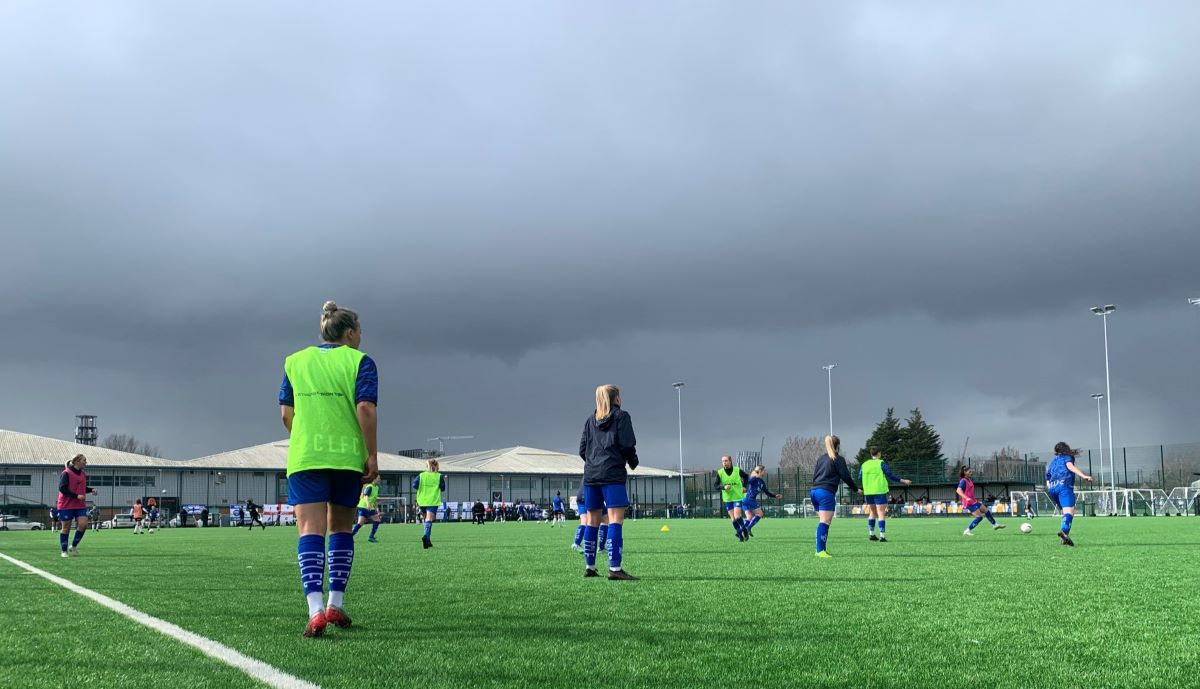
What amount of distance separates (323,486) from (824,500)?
9.76 m

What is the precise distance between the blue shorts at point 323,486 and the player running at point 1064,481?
1446 cm

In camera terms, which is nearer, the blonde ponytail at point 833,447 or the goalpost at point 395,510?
the blonde ponytail at point 833,447

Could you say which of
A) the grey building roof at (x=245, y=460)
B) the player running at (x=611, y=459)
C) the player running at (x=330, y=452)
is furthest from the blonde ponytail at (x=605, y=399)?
the grey building roof at (x=245, y=460)

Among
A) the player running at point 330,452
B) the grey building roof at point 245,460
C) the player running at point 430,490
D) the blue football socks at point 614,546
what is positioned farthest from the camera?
the grey building roof at point 245,460

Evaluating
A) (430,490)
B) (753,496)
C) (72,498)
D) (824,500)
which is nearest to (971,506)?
(753,496)

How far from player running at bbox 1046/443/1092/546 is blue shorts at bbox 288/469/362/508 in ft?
47.4

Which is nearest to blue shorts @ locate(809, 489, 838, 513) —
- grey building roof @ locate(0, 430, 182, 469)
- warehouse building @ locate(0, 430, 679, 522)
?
warehouse building @ locate(0, 430, 679, 522)

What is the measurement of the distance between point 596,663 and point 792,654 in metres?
1.01

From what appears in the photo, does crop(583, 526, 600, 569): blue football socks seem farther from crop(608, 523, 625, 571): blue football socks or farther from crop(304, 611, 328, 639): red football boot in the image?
crop(304, 611, 328, 639): red football boot

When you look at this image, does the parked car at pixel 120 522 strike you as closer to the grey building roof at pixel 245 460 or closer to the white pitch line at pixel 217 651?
the grey building roof at pixel 245 460

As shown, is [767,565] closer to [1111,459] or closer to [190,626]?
[190,626]

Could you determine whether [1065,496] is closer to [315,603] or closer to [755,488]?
[755,488]

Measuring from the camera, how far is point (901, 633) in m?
5.70

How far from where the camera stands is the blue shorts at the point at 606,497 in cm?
1005
